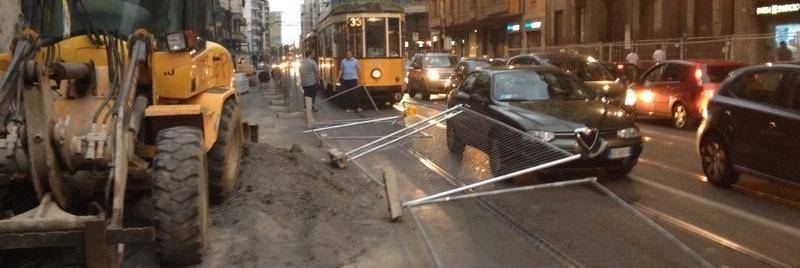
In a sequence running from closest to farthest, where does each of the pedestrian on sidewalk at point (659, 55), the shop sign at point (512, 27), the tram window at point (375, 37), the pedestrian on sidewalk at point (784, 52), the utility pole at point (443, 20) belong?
1. the pedestrian on sidewalk at point (784, 52)
2. the tram window at point (375, 37)
3. the pedestrian on sidewalk at point (659, 55)
4. the shop sign at point (512, 27)
5. the utility pole at point (443, 20)

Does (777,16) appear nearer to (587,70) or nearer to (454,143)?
(587,70)

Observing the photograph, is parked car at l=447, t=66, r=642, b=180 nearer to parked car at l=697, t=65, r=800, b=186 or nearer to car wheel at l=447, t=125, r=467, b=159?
car wheel at l=447, t=125, r=467, b=159

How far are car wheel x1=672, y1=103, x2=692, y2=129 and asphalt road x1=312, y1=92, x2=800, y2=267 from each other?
4666mm

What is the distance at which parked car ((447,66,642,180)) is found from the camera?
904 centimetres

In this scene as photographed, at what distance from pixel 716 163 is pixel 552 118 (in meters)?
1.94

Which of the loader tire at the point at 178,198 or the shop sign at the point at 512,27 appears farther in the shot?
the shop sign at the point at 512,27

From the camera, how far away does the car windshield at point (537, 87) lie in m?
11.5

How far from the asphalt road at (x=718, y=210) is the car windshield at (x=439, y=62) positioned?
17979 mm

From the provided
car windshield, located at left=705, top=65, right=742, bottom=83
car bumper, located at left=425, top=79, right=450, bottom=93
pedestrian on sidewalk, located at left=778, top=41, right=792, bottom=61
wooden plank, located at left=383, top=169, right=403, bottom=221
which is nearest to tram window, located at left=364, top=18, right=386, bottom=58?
car bumper, located at left=425, top=79, right=450, bottom=93

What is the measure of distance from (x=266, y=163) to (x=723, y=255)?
5240 mm

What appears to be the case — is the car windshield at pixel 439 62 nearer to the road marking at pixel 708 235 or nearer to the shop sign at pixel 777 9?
the shop sign at pixel 777 9

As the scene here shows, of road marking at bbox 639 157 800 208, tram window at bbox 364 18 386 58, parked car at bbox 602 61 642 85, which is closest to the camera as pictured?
road marking at bbox 639 157 800 208

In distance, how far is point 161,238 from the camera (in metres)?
5.74

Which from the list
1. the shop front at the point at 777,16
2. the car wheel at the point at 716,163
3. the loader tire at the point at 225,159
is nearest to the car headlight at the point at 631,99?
the shop front at the point at 777,16
